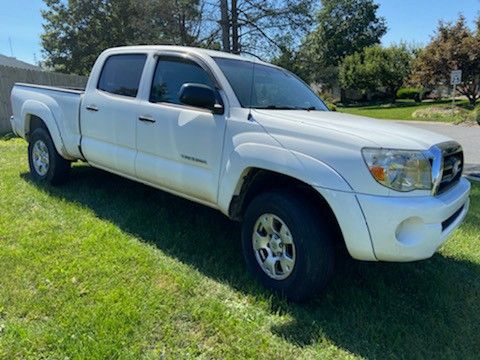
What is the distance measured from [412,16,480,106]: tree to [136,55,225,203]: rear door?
30.1 m

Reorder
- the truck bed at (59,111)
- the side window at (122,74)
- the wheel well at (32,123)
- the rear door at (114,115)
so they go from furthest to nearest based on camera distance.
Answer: the wheel well at (32,123)
the truck bed at (59,111)
the side window at (122,74)
the rear door at (114,115)

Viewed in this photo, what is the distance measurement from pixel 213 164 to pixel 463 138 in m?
14.2

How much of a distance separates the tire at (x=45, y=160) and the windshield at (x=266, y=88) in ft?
9.39

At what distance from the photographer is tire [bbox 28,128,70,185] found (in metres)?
5.89

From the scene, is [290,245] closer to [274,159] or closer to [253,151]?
[274,159]

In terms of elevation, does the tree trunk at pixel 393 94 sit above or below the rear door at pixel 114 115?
below

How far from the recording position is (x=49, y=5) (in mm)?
35156

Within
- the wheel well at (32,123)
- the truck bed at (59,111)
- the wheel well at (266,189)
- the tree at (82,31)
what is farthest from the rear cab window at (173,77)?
the tree at (82,31)

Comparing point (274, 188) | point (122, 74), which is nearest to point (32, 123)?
point (122, 74)

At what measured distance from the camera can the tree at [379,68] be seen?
41.7 meters

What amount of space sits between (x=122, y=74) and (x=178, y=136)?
1461mm

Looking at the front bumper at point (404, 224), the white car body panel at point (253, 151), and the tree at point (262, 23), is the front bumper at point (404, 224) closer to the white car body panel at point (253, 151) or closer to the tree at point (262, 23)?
the white car body panel at point (253, 151)

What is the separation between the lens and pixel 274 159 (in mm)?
3346

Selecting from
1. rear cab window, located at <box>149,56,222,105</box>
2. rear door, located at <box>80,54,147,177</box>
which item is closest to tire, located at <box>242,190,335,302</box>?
rear cab window, located at <box>149,56,222,105</box>
